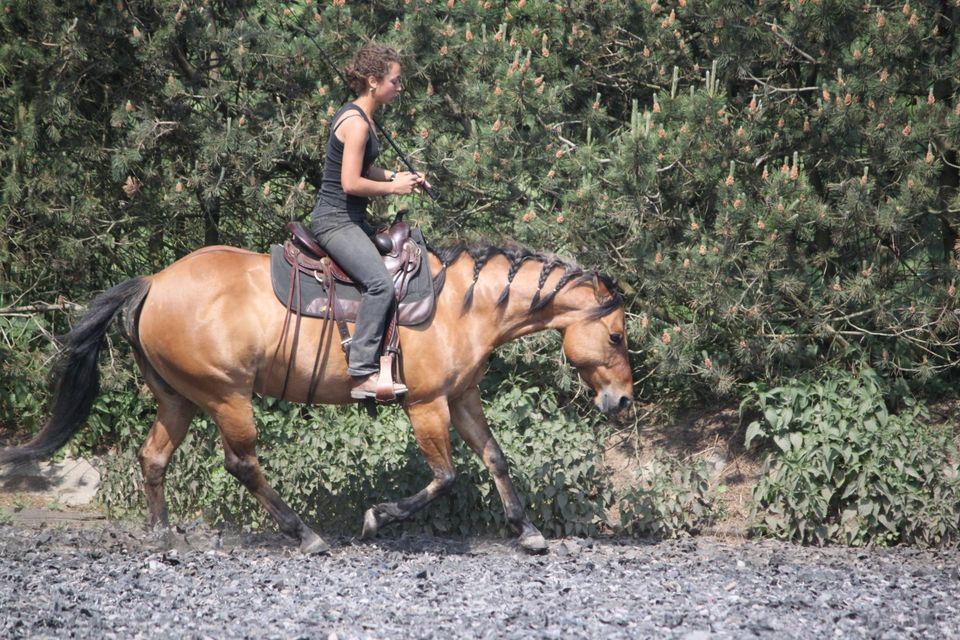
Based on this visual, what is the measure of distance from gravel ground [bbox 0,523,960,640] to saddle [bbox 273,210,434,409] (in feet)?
3.88

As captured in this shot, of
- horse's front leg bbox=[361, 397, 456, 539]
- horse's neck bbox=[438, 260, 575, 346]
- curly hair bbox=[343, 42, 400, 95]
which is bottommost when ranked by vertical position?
horse's front leg bbox=[361, 397, 456, 539]

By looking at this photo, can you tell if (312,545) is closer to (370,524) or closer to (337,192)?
(370,524)

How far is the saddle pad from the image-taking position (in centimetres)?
638

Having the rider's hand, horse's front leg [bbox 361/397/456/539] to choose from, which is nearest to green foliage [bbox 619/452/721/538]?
horse's front leg [bbox 361/397/456/539]

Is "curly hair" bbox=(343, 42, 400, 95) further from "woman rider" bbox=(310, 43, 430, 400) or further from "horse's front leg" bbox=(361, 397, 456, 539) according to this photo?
"horse's front leg" bbox=(361, 397, 456, 539)

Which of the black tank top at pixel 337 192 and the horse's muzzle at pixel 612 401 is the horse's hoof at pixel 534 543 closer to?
the horse's muzzle at pixel 612 401

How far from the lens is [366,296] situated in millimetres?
6234

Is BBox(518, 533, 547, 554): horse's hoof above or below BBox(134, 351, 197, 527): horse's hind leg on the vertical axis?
below

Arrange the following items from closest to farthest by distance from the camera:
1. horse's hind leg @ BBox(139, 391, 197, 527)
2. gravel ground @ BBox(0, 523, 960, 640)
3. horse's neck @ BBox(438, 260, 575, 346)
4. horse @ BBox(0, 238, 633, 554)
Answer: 1. gravel ground @ BBox(0, 523, 960, 640)
2. horse @ BBox(0, 238, 633, 554)
3. horse's neck @ BBox(438, 260, 575, 346)
4. horse's hind leg @ BBox(139, 391, 197, 527)

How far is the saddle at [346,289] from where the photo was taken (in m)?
6.34

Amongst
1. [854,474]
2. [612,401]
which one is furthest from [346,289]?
[854,474]

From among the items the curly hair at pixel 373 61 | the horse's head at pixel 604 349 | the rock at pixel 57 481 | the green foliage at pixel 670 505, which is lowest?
the rock at pixel 57 481

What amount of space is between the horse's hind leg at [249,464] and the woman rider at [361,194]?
727 mm

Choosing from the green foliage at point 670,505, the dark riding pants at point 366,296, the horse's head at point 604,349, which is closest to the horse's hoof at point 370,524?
the dark riding pants at point 366,296
